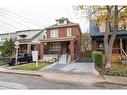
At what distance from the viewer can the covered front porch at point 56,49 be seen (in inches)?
942

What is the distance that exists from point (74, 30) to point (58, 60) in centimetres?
523

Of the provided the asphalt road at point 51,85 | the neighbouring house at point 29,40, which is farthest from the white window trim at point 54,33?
the asphalt road at point 51,85

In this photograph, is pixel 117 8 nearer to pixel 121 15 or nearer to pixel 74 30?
pixel 121 15

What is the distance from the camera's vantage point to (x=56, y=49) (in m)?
26.6

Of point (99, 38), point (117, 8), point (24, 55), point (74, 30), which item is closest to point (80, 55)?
point (74, 30)

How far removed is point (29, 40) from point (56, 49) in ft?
23.1

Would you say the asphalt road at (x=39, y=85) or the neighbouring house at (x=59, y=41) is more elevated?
the neighbouring house at (x=59, y=41)

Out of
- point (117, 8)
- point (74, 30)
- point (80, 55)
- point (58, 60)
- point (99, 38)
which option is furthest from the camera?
point (80, 55)

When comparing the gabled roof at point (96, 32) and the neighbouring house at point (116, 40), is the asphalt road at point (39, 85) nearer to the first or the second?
the neighbouring house at point (116, 40)

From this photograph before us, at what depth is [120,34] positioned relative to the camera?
2009cm

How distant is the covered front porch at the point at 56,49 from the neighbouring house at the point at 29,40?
348 centimetres

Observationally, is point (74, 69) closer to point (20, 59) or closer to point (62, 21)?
point (20, 59)

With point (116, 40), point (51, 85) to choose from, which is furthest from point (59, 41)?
point (51, 85)

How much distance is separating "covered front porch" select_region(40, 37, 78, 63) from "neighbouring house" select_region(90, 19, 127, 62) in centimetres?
307
